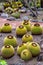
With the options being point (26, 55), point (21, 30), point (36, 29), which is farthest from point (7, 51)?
point (36, 29)

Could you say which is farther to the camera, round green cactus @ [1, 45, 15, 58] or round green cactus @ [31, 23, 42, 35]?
round green cactus @ [31, 23, 42, 35]

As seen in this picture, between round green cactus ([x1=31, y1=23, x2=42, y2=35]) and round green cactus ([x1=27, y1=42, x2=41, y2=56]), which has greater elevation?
round green cactus ([x1=27, y1=42, x2=41, y2=56])

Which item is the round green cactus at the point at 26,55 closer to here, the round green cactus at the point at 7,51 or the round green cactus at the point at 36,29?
the round green cactus at the point at 7,51

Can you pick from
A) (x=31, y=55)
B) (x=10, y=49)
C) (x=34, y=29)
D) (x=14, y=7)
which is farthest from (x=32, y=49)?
(x=14, y=7)

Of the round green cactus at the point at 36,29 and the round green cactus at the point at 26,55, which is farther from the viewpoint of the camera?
the round green cactus at the point at 36,29

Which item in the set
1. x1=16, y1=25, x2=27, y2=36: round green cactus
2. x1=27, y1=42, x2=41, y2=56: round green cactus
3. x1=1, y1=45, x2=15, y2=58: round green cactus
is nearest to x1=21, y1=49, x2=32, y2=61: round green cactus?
x1=27, y1=42, x2=41, y2=56: round green cactus

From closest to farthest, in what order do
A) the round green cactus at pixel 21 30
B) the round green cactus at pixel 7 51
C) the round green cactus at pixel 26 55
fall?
1. the round green cactus at pixel 26 55
2. the round green cactus at pixel 7 51
3. the round green cactus at pixel 21 30

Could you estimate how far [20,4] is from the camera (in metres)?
8.07

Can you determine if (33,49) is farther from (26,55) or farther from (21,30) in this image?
(21,30)

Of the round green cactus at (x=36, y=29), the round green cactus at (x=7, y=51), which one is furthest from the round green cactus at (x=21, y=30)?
the round green cactus at (x=7, y=51)

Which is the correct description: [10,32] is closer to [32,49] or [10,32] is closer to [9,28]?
[9,28]

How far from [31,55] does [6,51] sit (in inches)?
12.7

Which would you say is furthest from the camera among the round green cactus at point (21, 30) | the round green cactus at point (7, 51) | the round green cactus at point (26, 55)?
the round green cactus at point (21, 30)

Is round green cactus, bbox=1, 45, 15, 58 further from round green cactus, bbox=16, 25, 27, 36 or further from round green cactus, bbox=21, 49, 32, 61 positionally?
round green cactus, bbox=16, 25, 27, 36
